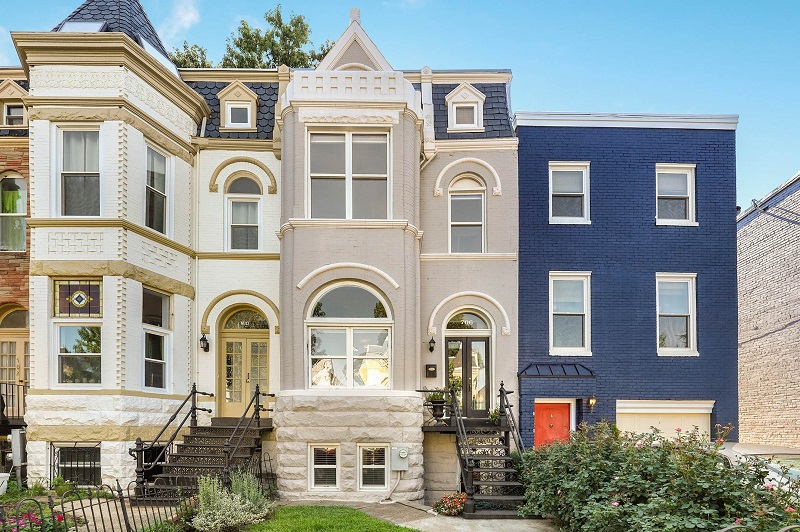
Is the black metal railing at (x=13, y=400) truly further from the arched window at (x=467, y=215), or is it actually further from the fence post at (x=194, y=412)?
the arched window at (x=467, y=215)

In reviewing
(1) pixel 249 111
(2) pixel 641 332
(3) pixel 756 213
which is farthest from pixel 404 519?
(3) pixel 756 213

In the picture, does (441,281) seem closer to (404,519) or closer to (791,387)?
(404,519)

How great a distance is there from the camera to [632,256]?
14961mm

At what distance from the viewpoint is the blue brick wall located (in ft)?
48.0

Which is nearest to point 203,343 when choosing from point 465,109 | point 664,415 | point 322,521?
point 322,521

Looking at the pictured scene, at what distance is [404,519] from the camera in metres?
10.6

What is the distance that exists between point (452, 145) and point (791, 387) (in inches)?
426

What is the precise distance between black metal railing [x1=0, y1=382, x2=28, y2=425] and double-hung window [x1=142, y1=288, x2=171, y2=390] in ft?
9.93

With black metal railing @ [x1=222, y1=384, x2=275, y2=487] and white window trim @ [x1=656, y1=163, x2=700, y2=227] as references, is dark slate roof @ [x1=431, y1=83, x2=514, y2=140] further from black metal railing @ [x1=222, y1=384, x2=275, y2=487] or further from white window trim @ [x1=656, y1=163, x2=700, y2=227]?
black metal railing @ [x1=222, y1=384, x2=275, y2=487]

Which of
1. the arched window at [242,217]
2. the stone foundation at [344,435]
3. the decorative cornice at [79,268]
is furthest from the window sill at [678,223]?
the decorative cornice at [79,268]

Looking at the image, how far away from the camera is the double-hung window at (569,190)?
49.8ft

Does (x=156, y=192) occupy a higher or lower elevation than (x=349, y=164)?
lower

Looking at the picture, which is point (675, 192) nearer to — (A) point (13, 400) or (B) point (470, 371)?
(B) point (470, 371)

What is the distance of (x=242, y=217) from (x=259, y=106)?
2.77 metres
